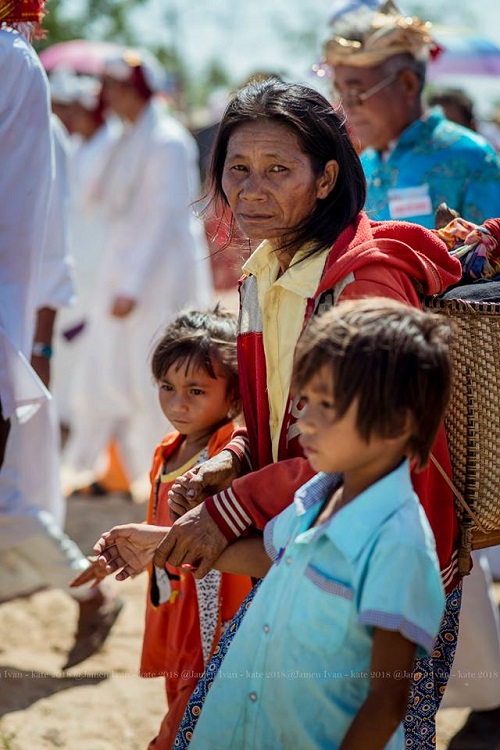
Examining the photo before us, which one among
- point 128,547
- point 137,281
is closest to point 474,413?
point 128,547

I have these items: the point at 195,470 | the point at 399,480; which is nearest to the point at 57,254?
the point at 195,470

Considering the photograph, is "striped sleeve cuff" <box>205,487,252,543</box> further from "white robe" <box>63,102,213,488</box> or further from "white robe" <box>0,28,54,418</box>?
"white robe" <box>63,102,213,488</box>

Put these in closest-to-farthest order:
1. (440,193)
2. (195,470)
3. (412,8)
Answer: (195,470)
(440,193)
(412,8)

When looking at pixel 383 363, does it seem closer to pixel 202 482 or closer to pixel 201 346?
pixel 202 482

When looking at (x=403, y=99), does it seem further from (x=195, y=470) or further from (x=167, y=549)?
(x=167, y=549)

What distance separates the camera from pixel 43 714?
3.78 meters

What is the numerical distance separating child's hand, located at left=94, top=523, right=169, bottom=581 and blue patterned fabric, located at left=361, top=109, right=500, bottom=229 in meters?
1.62

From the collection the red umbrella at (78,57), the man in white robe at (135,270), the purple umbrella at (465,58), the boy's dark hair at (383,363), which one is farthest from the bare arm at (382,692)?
the red umbrella at (78,57)

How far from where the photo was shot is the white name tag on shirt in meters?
3.68

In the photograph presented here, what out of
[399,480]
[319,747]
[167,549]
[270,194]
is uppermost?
[270,194]

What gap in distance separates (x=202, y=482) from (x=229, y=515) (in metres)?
0.18

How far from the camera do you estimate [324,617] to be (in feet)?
6.52

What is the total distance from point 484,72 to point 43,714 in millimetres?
5299

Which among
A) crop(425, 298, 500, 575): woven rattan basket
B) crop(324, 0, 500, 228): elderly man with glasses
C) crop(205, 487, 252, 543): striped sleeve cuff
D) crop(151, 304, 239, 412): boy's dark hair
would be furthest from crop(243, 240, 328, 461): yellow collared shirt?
crop(324, 0, 500, 228): elderly man with glasses
